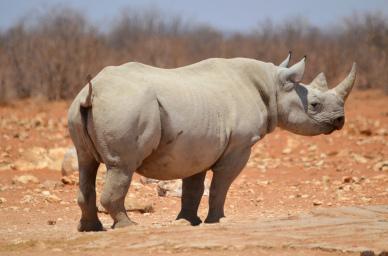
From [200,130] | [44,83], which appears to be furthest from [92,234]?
[44,83]

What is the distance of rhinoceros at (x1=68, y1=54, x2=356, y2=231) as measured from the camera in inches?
290

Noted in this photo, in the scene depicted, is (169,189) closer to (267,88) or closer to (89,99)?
(267,88)

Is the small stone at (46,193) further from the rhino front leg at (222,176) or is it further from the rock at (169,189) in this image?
the rhino front leg at (222,176)

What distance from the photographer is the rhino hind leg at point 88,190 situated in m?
7.83

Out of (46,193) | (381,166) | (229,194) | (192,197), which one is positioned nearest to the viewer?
(192,197)

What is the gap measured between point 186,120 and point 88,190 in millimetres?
1137

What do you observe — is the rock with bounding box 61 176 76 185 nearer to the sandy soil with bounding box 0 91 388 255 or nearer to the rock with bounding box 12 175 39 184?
the sandy soil with bounding box 0 91 388 255

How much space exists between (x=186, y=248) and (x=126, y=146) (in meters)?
1.17

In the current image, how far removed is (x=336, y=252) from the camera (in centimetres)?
654

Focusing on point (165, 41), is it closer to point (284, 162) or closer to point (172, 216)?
point (284, 162)

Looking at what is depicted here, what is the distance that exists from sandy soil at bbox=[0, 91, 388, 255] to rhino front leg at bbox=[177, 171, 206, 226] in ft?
0.98

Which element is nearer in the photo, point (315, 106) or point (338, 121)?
point (315, 106)

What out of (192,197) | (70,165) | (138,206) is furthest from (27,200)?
(192,197)

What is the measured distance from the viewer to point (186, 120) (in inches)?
307
